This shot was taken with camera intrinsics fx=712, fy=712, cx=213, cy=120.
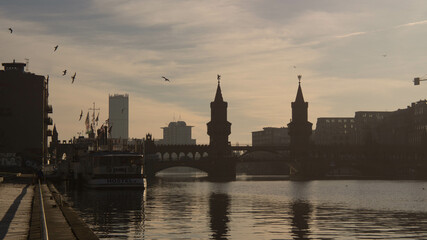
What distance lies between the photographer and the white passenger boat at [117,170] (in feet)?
374

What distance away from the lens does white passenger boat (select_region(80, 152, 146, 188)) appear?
374 ft

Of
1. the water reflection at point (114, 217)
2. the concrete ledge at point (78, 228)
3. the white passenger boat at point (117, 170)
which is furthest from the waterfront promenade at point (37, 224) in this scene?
the white passenger boat at point (117, 170)

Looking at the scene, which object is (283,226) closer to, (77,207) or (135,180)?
(77,207)

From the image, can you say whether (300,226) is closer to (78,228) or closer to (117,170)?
(78,228)

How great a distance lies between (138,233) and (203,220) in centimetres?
1295

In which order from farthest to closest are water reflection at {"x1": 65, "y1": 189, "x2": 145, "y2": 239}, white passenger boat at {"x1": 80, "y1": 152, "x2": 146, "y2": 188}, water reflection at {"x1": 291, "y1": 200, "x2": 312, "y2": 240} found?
white passenger boat at {"x1": 80, "y1": 152, "x2": 146, "y2": 188} → water reflection at {"x1": 65, "y1": 189, "x2": 145, "y2": 239} → water reflection at {"x1": 291, "y1": 200, "x2": 312, "y2": 240}

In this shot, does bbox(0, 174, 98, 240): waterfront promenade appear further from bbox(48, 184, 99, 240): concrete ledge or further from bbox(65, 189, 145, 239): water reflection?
bbox(65, 189, 145, 239): water reflection


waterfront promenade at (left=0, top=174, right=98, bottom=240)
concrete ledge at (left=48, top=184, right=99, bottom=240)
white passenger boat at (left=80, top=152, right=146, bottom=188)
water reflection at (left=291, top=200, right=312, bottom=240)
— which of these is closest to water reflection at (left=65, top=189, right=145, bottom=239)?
concrete ledge at (left=48, top=184, right=99, bottom=240)

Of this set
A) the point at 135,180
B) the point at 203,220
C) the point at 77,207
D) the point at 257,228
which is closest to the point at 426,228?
the point at 257,228

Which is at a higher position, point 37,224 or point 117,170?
point 117,170

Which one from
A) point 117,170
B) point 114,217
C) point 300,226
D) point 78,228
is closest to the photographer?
point 78,228

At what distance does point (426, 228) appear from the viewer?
53906 mm

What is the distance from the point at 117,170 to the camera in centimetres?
11550

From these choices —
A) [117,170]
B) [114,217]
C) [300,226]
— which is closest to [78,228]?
[300,226]
